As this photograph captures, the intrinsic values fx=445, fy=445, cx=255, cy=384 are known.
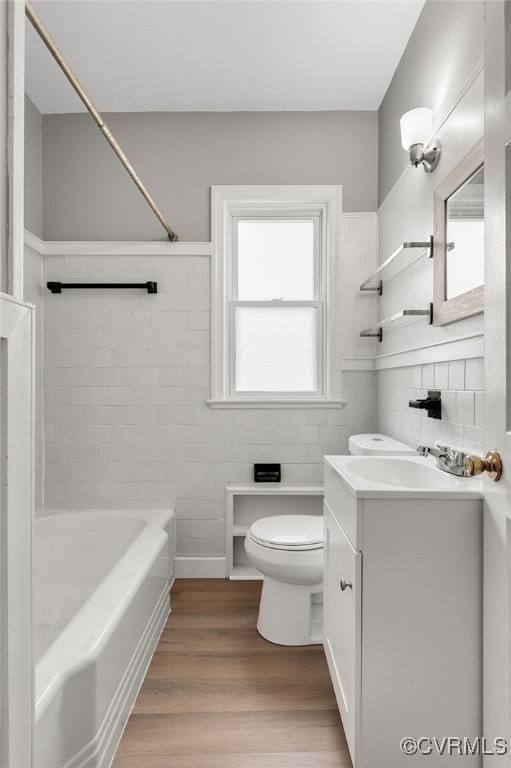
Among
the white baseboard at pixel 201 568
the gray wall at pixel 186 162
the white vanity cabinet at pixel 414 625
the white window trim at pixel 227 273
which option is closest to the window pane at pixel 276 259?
the white window trim at pixel 227 273

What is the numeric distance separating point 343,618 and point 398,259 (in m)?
1.65

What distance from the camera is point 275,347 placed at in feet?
8.99

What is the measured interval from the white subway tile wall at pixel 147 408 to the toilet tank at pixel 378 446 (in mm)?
397

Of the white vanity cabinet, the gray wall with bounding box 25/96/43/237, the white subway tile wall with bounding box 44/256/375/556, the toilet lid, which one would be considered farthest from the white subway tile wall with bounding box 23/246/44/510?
the white vanity cabinet

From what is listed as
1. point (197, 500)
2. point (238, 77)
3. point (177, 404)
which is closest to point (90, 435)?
point (177, 404)

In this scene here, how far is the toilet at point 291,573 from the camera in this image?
1.84 m

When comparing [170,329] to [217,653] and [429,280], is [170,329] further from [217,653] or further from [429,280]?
[217,653]

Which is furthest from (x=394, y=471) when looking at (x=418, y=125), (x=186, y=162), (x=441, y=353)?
(x=186, y=162)

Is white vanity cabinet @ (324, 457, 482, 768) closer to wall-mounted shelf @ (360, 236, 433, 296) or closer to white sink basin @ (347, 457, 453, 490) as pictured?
white sink basin @ (347, 457, 453, 490)

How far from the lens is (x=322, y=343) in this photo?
2.72 meters

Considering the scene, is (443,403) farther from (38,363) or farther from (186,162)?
(38,363)

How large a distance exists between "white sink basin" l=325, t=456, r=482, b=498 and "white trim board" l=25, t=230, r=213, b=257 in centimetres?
158

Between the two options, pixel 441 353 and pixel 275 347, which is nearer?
pixel 441 353

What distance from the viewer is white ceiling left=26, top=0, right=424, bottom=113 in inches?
76.7
